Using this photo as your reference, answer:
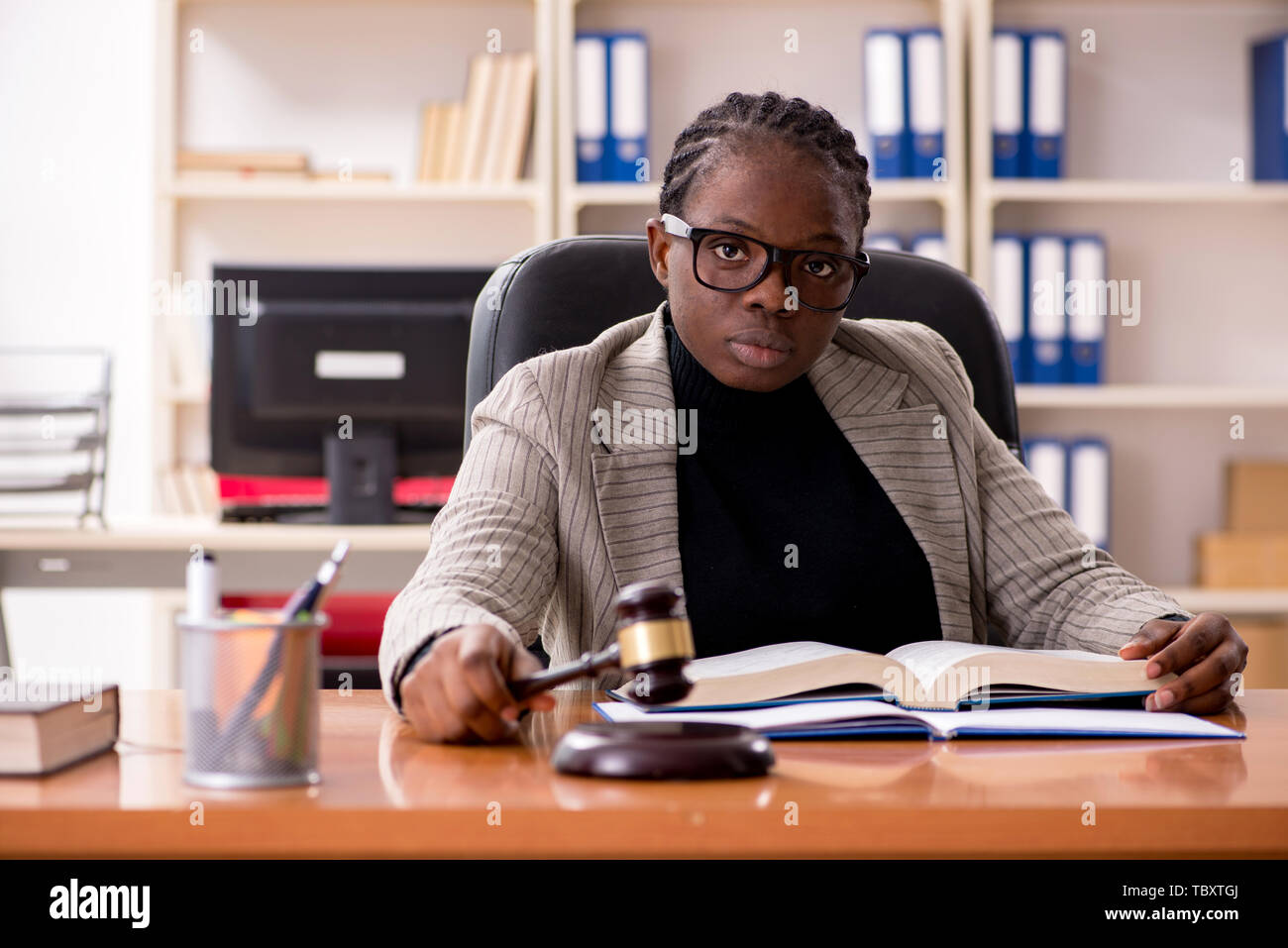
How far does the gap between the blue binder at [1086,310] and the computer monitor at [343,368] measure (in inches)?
57.9

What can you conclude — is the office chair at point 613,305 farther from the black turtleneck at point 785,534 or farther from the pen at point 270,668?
the pen at point 270,668

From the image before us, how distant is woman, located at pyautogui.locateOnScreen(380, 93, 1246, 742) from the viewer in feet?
3.94

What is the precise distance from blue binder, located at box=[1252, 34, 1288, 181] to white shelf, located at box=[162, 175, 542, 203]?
1789mm

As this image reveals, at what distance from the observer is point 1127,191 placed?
317cm

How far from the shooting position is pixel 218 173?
3.25 m

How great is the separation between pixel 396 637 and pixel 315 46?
2.85 metres

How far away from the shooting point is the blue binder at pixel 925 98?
3100 mm

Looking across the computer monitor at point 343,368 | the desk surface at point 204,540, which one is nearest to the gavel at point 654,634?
the desk surface at point 204,540

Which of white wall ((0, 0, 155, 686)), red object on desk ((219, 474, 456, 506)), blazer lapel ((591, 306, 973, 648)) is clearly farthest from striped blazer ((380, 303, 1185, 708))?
white wall ((0, 0, 155, 686))

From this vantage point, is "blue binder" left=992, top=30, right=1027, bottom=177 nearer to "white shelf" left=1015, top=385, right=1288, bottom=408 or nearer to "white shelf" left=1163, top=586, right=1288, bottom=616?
"white shelf" left=1015, top=385, right=1288, bottom=408

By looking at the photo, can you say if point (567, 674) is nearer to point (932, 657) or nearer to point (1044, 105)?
point (932, 657)

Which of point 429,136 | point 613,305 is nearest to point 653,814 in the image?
point 613,305
